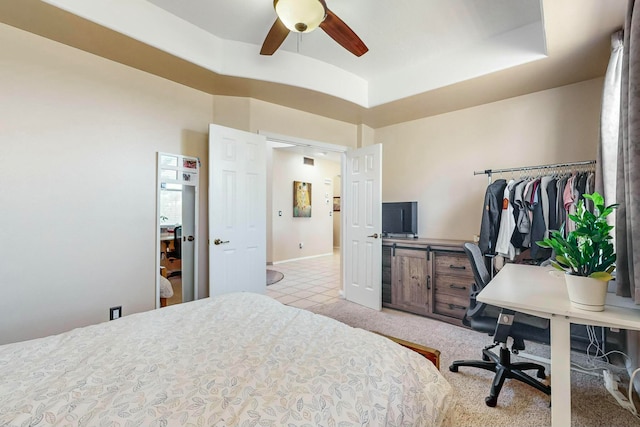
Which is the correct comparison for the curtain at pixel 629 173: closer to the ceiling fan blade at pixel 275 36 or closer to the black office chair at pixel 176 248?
the ceiling fan blade at pixel 275 36

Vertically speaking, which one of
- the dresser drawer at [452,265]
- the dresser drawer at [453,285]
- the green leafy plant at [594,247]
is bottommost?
the dresser drawer at [453,285]

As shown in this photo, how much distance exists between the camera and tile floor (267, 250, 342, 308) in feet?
12.7

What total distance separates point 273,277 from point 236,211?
7.98 feet

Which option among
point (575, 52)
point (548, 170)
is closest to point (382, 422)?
point (575, 52)

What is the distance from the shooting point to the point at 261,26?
2459 mm

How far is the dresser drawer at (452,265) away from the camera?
293 centimetres

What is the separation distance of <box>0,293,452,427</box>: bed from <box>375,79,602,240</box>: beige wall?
273cm

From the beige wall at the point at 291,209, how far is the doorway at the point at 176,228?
364cm

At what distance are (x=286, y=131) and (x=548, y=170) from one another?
279cm

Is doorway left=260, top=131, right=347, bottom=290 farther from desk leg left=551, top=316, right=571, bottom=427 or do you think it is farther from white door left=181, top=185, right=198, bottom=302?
desk leg left=551, top=316, right=571, bottom=427

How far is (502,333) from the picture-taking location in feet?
5.72

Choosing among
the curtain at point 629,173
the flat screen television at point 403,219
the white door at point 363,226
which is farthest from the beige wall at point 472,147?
the curtain at point 629,173

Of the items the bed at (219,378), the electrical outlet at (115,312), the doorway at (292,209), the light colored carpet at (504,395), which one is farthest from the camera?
the doorway at (292,209)

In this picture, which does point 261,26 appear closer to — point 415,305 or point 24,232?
point 24,232
